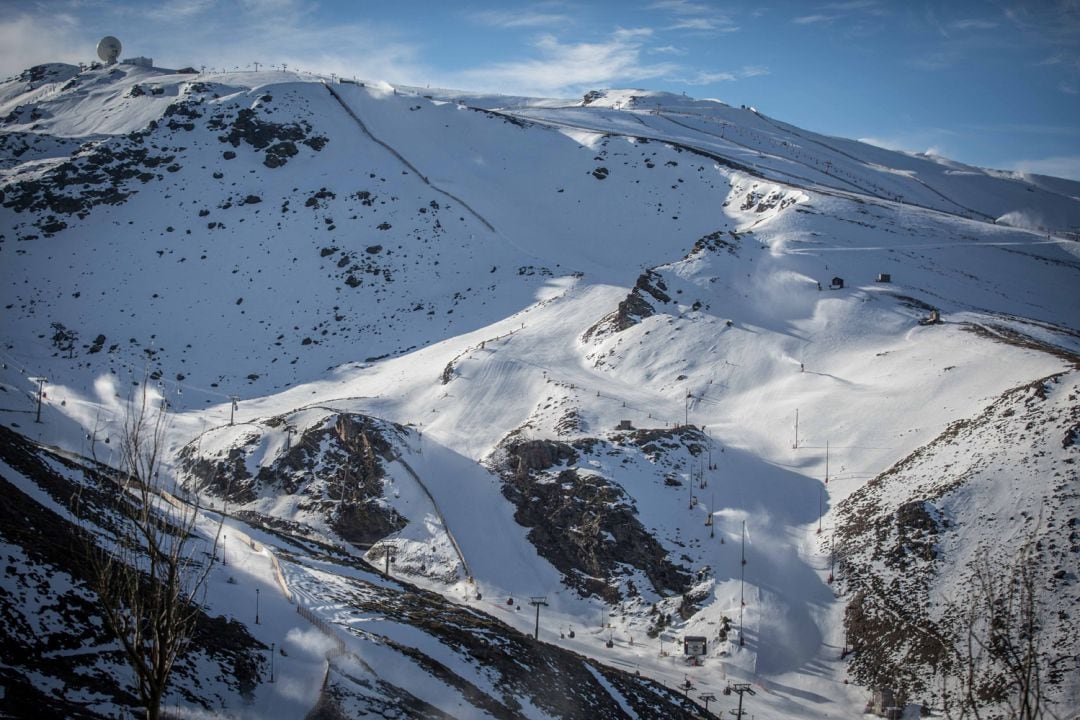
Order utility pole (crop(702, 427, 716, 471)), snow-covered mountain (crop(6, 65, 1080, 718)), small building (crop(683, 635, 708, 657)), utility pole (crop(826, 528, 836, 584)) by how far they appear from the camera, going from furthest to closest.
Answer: utility pole (crop(702, 427, 716, 471))
utility pole (crop(826, 528, 836, 584))
small building (crop(683, 635, 708, 657))
snow-covered mountain (crop(6, 65, 1080, 718))

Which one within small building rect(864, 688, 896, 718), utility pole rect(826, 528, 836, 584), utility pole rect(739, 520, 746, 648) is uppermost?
utility pole rect(826, 528, 836, 584)

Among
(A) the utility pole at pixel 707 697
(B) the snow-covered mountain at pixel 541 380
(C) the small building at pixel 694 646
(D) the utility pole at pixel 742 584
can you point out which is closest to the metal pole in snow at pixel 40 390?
(B) the snow-covered mountain at pixel 541 380

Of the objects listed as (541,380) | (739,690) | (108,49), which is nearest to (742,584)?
(739,690)

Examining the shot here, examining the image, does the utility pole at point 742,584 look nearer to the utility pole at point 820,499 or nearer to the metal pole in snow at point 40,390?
the utility pole at point 820,499

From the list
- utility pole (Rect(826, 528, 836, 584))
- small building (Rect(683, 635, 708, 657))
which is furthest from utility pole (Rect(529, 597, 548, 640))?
utility pole (Rect(826, 528, 836, 584))

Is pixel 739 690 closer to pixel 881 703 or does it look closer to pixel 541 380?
pixel 881 703

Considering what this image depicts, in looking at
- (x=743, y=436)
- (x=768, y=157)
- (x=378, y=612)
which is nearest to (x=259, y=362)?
(x=743, y=436)

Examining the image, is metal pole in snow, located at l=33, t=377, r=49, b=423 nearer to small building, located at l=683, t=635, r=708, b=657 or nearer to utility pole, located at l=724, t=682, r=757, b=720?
small building, located at l=683, t=635, r=708, b=657
